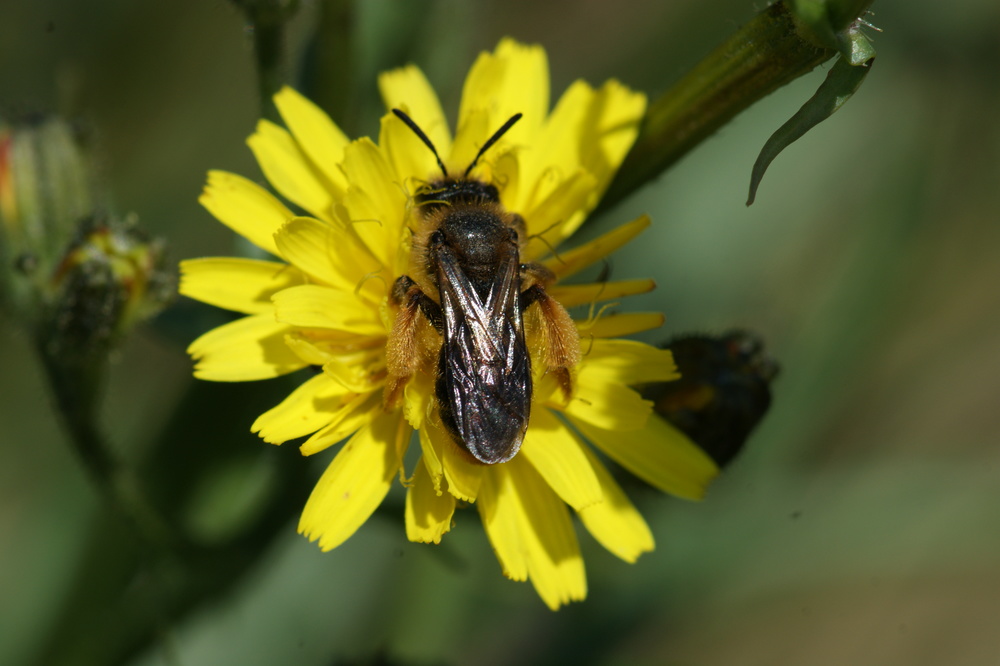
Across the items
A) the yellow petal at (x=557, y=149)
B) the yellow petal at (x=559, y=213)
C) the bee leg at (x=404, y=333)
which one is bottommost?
the bee leg at (x=404, y=333)

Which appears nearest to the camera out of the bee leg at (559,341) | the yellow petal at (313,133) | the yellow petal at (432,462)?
the yellow petal at (432,462)

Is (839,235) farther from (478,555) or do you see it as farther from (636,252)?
(478,555)

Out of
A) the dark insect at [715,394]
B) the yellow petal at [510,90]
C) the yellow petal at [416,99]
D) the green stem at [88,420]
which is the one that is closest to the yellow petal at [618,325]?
the dark insect at [715,394]

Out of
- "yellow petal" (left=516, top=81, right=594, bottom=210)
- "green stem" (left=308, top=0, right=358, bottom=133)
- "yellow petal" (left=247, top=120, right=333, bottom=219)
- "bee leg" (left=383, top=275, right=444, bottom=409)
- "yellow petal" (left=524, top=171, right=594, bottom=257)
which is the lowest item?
"bee leg" (left=383, top=275, right=444, bottom=409)

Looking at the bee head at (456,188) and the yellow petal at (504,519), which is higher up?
the bee head at (456,188)

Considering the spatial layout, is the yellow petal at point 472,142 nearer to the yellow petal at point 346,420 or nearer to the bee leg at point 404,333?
the bee leg at point 404,333

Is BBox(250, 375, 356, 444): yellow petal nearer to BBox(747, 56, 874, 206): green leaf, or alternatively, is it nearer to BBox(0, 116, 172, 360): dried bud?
BBox(0, 116, 172, 360): dried bud

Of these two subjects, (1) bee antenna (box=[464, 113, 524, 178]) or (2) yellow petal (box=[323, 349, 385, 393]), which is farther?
(1) bee antenna (box=[464, 113, 524, 178])

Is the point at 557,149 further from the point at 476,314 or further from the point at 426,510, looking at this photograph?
the point at 426,510

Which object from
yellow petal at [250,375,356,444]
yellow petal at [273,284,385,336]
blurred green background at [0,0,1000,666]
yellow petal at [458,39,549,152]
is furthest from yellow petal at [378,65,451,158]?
yellow petal at [250,375,356,444]
